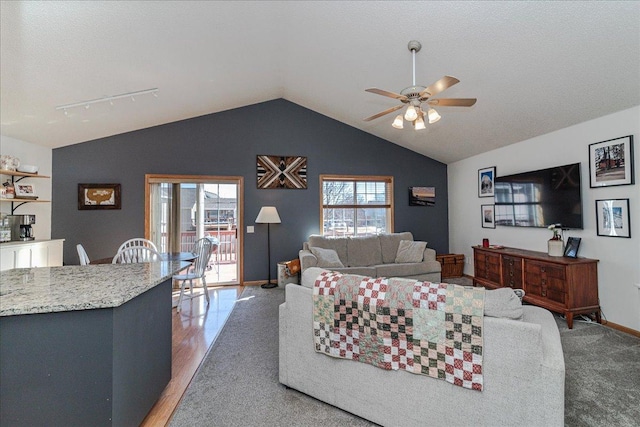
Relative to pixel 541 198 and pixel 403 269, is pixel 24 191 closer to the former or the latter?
pixel 403 269

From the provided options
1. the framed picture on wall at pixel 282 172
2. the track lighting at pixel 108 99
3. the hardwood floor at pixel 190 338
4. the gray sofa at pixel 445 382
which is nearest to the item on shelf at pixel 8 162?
the track lighting at pixel 108 99

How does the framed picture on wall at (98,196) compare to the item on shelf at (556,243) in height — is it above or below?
above

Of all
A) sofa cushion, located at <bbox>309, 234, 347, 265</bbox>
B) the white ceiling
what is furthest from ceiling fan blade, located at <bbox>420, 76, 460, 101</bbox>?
sofa cushion, located at <bbox>309, 234, 347, 265</bbox>

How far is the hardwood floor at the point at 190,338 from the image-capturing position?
6.24ft

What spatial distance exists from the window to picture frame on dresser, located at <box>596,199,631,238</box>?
3.18 metres

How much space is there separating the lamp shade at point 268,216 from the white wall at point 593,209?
386 centimetres

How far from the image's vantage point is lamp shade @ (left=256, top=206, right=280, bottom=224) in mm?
4883

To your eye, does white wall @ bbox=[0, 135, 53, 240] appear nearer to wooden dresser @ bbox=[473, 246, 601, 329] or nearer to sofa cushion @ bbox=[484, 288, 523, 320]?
sofa cushion @ bbox=[484, 288, 523, 320]

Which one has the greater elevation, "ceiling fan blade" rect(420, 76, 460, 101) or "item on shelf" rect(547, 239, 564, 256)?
"ceiling fan blade" rect(420, 76, 460, 101)

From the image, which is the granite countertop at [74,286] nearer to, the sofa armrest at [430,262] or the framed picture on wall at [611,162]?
the sofa armrest at [430,262]

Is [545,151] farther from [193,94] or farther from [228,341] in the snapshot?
[193,94]

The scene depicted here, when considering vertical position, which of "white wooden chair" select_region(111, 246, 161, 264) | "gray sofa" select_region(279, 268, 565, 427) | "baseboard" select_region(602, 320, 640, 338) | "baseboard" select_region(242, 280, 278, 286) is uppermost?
"white wooden chair" select_region(111, 246, 161, 264)

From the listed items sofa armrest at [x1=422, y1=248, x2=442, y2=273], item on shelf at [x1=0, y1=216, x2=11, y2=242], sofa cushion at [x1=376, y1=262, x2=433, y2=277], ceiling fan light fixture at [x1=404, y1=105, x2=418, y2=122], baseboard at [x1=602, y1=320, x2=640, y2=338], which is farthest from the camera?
sofa armrest at [x1=422, y1=248, x2=442, y2=273]

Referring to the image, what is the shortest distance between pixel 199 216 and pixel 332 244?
2452 mm
